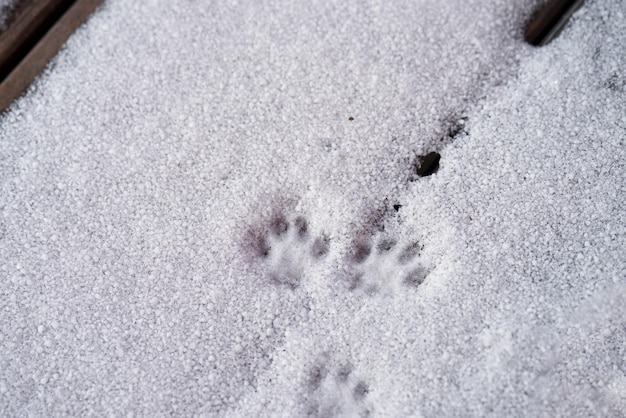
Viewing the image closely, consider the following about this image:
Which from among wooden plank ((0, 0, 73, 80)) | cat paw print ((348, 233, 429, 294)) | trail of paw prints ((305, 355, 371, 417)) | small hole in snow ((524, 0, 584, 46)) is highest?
small hole in snow ((524, 0, 584, 46))

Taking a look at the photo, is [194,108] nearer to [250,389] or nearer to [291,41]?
[291,41]

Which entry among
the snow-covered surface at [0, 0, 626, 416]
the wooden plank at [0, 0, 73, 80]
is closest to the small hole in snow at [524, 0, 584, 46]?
the snow-covered surface at [0, 0, 626, 416]

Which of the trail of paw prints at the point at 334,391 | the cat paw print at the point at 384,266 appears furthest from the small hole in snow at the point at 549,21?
the trail of paw prints at the point at 334,391

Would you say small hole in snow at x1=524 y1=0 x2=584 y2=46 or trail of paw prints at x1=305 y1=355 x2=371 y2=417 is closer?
trail of paw prints at x1=305 y1=355 x2=371 y2=417

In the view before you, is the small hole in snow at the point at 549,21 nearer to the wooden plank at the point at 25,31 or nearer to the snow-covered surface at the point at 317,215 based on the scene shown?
the snow-covered surface at the point at 317,215

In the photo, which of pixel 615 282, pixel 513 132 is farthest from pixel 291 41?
pixel 615 282

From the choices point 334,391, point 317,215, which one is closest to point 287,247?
point 317,215

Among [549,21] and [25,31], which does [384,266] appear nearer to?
[549,21]

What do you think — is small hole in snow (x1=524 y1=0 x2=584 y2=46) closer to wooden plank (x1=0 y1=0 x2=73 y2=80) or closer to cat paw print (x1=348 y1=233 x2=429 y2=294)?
cat paw print (x1=348 y1=233 x2=429 y2=294)
